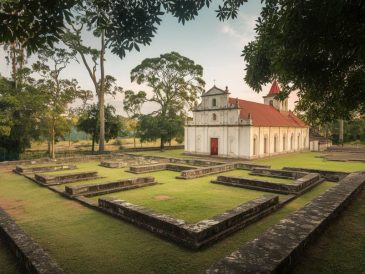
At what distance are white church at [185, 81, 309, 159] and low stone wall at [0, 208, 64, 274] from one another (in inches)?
1029

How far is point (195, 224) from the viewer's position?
7258 mm

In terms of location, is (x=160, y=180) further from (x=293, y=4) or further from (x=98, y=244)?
(x=293, y=4)

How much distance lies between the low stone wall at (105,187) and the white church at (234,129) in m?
18.6

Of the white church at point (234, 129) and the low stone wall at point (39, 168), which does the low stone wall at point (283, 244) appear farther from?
the white church at point (234, 129)

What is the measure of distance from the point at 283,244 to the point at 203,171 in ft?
43.2

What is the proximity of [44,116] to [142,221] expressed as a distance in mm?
23281

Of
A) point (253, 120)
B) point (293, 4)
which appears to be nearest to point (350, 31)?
point (293, 4)

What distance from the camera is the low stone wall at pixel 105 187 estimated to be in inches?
492

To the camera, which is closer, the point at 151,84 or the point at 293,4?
the point at 293,4

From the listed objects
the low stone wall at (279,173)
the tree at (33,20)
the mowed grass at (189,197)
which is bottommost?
the mowed grass at (189,197)

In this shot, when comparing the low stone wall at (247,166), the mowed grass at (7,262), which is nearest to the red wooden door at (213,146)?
the low stone wall at (247,166)

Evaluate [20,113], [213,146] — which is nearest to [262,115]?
A: [213,146]

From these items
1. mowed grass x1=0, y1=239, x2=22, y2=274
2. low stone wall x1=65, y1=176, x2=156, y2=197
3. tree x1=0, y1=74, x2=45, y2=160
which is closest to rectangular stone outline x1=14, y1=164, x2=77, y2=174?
tree x1=0, y1=74, x2=45, y2=160

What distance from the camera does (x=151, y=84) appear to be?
136 feet
